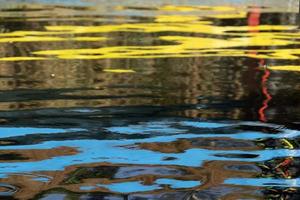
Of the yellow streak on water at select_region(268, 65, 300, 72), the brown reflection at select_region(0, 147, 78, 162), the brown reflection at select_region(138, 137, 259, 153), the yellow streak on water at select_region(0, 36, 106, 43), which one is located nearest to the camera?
the brown reflection at select_region(0, 147, 78, 162)

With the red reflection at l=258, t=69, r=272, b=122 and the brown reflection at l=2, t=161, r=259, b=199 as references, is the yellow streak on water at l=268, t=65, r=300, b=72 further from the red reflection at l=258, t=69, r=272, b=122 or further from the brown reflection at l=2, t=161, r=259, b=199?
the brown reflection at l=2, t=161, r=259, b=199

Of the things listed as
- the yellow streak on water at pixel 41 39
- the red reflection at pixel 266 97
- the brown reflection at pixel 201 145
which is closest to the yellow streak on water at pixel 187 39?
the yellow streak on water at pixel 41 39

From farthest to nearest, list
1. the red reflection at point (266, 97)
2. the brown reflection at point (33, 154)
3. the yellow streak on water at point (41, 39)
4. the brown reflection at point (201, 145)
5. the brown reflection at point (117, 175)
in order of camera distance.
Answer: the yellow streak on water at point (41, 39), the red reflection at point (266, 97), the brown reflection at point (201, 145), the brown reflection at point (33, 154), the brown reflection at point (117, 175)

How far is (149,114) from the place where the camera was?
183 inches

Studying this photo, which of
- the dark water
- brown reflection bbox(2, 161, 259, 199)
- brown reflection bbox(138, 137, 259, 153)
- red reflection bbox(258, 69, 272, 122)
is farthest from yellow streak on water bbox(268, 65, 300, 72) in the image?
brown reflection bbox(2, 161, 259, 199)

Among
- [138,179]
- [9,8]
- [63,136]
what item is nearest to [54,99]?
[63,136]

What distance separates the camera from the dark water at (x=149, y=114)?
10.3 feet

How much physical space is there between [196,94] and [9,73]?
2.20m

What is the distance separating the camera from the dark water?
3.13 metres

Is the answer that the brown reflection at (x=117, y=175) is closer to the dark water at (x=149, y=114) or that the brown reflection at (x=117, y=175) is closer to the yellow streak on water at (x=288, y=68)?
the dark water at (x=149, y=114)

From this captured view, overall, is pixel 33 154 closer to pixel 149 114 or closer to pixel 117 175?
pixel 117 175

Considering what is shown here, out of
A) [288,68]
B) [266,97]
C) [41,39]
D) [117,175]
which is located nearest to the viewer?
[117,175]

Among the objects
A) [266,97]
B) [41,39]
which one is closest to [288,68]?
[266,97]

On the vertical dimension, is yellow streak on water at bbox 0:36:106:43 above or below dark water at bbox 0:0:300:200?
above
